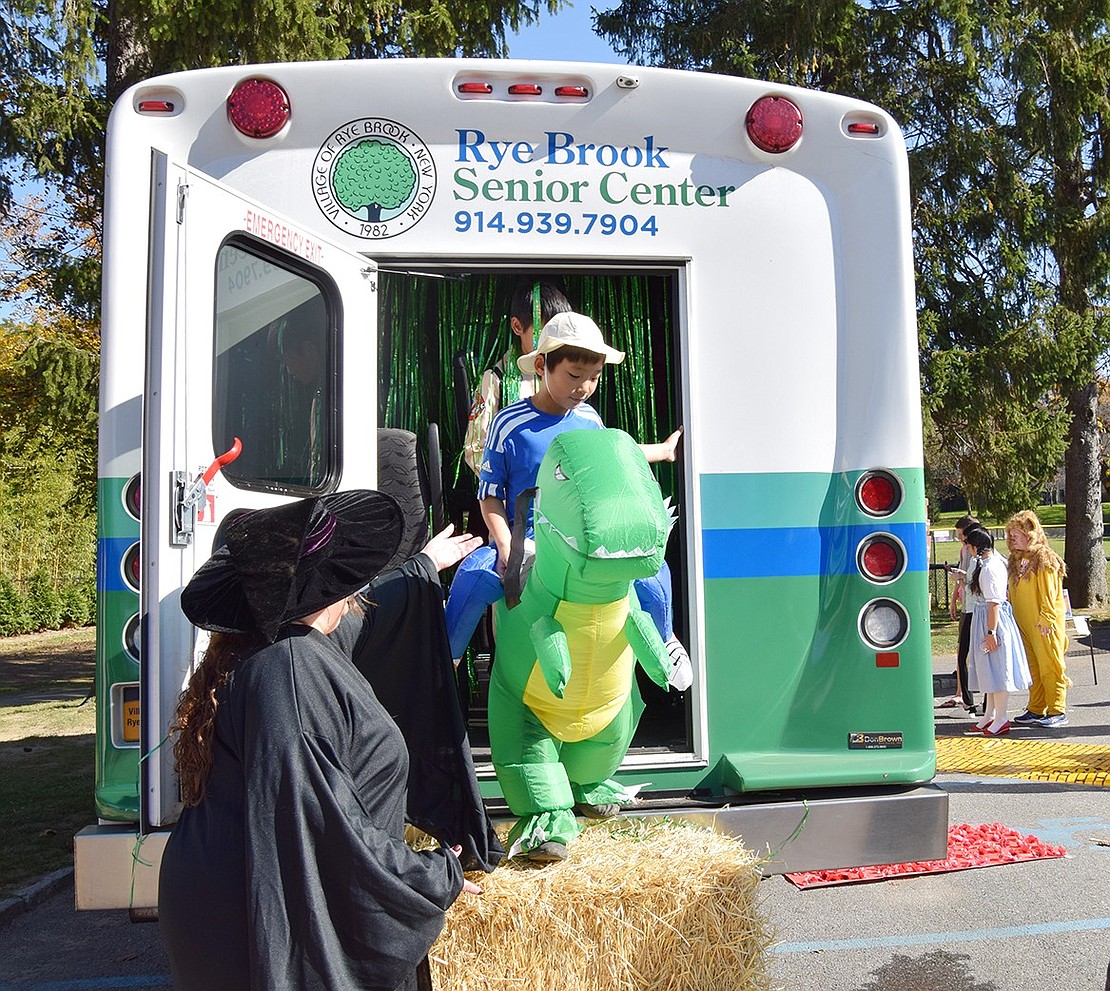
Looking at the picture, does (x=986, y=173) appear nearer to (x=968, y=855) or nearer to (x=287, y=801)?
(x=968, y=855)

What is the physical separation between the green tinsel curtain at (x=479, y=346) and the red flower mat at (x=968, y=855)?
1945mm

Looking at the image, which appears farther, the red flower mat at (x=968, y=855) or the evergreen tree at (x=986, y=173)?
the evergreen tree at (x=986, y=173)

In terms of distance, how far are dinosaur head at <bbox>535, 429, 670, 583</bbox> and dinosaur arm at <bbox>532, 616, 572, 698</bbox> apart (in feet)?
0.69

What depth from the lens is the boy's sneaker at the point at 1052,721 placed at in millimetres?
9688

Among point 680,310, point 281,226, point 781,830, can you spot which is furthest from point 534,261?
point 781,830

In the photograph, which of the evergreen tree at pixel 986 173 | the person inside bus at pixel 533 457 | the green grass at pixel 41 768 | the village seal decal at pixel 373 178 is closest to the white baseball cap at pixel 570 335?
the person inside bus at pixel 533 457

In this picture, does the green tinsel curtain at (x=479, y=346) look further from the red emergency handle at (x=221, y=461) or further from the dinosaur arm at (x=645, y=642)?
the dinosaur arm at (x=645, y=642)

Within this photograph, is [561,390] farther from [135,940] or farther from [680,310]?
[135,940]

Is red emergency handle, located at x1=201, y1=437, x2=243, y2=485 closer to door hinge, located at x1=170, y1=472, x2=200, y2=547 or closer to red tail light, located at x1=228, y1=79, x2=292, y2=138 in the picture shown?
door hinge, located at x1=170, y1=472, x2=200, y2=547

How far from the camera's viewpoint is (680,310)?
4.03 metres

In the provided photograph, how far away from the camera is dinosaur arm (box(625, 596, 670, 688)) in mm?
3268

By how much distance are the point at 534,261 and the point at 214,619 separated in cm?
207

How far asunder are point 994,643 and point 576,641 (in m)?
6.92

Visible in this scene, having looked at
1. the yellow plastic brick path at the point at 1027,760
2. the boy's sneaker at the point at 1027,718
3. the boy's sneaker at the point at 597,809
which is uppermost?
the boy's sneaker at the point at 597,809
